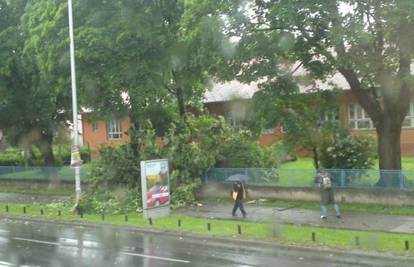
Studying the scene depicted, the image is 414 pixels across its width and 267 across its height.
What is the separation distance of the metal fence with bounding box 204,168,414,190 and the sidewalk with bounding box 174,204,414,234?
1.28m

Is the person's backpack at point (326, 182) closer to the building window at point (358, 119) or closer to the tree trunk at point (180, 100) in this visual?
the tree trunk at point (180, 100)

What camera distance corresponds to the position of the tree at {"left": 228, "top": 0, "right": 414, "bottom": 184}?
1827cm

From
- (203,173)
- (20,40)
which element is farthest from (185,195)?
(20,40)

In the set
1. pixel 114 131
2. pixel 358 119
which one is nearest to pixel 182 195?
pixel 358 119

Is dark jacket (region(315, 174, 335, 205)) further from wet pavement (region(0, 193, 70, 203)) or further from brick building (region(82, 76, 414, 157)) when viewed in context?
brick building (region(82, 76, 414, 157))

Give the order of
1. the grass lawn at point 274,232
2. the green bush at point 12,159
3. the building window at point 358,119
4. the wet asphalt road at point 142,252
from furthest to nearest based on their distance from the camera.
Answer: the green bush at point 12,159, the building window at point 358,119, the grass lawn at point 274,232, the wet asphalt road at point 142,252

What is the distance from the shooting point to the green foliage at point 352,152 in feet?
78.2

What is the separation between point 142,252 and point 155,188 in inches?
258

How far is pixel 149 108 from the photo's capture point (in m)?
29.9

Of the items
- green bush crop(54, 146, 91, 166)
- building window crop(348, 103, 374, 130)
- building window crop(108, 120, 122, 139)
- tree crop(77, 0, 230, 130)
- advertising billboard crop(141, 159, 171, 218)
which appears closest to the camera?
advertising billboard crop(141, 159, 171, 218)

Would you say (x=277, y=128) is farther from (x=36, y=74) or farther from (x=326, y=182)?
(x=326, y=182)

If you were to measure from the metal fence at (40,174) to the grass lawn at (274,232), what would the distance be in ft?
27.5

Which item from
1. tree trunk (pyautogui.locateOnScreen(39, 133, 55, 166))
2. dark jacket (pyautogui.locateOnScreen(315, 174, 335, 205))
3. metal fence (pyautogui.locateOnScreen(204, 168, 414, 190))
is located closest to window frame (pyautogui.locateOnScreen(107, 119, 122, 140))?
tree trunk (pyautogui.locateOnScreen(39, 133, 55, 166))

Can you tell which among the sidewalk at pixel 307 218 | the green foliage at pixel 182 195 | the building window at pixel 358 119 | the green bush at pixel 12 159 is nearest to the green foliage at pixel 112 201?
the green foliage at pixel 182 195
